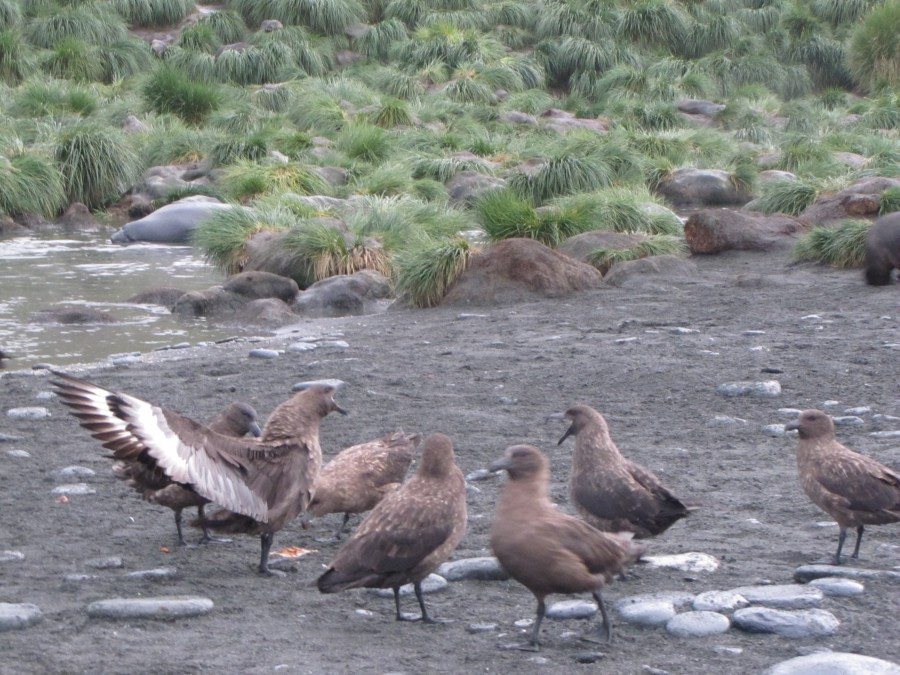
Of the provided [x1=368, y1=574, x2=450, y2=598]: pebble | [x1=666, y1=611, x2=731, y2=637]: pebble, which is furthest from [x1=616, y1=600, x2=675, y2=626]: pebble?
[x1=368, y1=574, x2=450, y2=598]: pebble

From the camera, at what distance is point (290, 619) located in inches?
160

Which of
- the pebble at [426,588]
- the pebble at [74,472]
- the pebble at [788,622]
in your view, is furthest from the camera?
the pebble at [74,472]

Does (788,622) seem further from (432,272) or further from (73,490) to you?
(432,272)

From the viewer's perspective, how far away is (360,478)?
5184 mm

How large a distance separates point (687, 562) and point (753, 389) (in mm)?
3003

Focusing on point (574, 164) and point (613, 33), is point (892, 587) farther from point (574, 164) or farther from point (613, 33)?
point (613, 33)

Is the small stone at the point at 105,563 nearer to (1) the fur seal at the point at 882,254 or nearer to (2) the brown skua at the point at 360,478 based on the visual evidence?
(2) the brown skua at the point at 360,478

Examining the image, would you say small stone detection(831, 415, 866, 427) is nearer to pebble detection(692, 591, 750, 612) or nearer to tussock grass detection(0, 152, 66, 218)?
pebble detection(692, 591, 750, 612)

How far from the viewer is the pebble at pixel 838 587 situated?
4047 millimetres

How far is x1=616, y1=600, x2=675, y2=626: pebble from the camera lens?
391 cm

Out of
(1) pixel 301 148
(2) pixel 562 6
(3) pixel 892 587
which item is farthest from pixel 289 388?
(2) pixel 562 6

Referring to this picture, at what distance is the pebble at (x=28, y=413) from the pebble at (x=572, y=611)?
3930mm

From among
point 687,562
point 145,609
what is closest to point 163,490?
point 145,609

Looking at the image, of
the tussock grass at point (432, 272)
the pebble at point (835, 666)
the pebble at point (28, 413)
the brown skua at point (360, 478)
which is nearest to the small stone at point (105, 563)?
the brown skua at point (360, 478)
